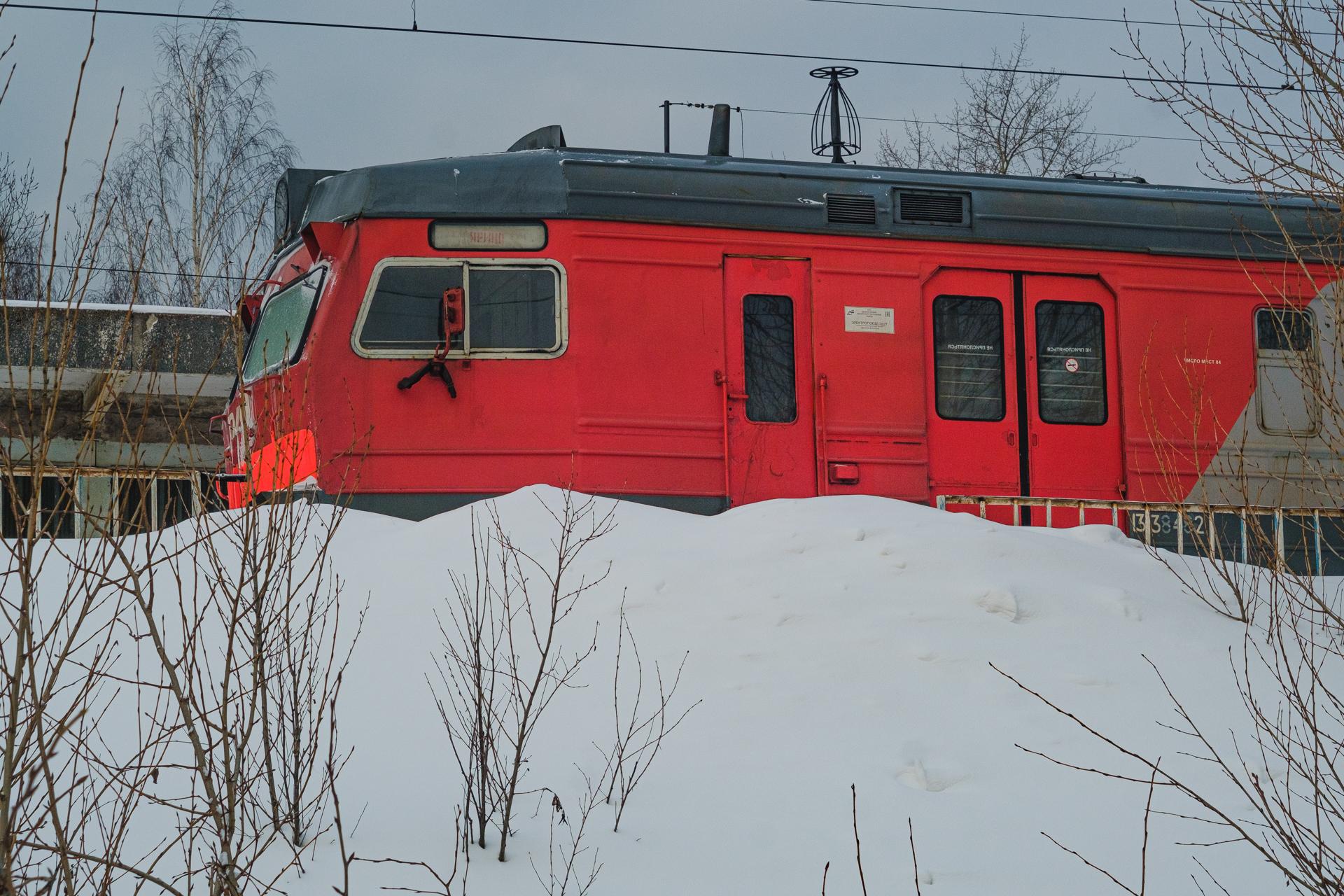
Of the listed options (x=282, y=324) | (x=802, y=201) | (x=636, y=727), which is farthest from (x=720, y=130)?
(x=636, y=727)

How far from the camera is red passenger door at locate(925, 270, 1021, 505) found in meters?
8.83

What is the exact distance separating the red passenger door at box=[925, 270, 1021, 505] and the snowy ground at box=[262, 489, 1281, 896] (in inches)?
34.9

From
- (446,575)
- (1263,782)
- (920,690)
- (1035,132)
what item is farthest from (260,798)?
(1035,132)

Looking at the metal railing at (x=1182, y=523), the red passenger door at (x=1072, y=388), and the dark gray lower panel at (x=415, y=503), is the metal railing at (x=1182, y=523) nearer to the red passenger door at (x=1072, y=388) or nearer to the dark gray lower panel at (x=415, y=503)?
the red passenger door at (x=1072, y=388)

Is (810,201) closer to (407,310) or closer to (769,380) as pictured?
(769,380)

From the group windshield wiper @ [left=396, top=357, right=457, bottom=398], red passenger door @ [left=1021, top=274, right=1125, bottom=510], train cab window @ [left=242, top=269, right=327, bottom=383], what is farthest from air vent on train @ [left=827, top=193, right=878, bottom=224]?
train cab window @ [left=242, top=269, right=327, bottom=383]

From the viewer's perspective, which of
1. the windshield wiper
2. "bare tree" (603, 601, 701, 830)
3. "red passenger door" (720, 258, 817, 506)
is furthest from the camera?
"red passenger door" (720, 258, 817, 506)

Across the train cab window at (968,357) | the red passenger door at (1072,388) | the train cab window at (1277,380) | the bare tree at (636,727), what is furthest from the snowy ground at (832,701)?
the train cab window at (1277,380)

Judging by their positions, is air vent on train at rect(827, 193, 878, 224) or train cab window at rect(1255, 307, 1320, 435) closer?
air vent on train at rect(827, 193, 878, 224)

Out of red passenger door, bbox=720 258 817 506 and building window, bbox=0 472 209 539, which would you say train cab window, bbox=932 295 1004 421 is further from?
building window, bbox=0 472 209 539

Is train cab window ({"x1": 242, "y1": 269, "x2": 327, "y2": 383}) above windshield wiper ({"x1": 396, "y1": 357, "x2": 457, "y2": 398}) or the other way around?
above

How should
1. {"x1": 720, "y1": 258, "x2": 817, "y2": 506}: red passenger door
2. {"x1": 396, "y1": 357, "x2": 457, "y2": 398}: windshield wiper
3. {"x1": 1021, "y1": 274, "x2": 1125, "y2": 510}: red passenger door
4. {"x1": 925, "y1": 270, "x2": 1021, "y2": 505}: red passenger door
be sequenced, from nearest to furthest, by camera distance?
1. {"x1": 396, "y1": 357, "x2": 457, "y2": 398}: windshield wiper
2. {"x1": 720, "y1": 258, "x2": 817, "y2": 506}: red passenger door
3. {"x1": 925, "y1": 270, "x2": 1021, "y2": 505}: red passenger door
4. {"x1": 1021, "y1": 274, "x2": 1125, "y2": 510}: red passenger door

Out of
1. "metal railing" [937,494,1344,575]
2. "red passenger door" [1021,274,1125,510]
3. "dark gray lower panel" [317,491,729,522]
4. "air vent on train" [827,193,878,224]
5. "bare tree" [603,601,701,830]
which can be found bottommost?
"bare tree" [603,601,701,830]

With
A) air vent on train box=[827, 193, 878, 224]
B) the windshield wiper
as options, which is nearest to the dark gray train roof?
air vent on train box=[827, 193, 878, 224]
